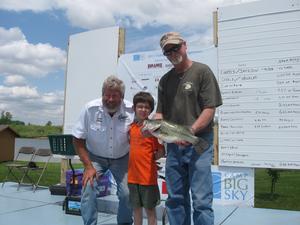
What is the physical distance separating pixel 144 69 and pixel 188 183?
3.51 meters

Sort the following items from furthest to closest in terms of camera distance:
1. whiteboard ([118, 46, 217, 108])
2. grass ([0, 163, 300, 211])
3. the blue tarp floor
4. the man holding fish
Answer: grass ([0, 163, 300, 211])
whiteboard ([118, 46, 217, 108])
the blue tarp floor
the man holding fish

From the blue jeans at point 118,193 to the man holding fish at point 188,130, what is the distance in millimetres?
792

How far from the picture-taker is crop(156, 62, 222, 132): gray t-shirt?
3693 mm

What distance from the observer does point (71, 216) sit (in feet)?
19.4

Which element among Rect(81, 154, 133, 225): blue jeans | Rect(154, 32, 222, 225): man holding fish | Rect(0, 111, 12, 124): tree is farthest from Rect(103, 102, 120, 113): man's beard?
Rect(0, 111, 12, 124): tree

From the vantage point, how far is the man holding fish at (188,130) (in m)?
3.64

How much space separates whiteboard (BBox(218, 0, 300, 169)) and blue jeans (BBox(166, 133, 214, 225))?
224 centimetres

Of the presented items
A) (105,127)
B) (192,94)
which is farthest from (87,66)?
(192,94)

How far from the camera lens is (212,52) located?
6320 mm

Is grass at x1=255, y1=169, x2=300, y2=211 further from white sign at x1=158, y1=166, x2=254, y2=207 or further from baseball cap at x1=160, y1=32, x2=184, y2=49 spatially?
baseball cap at x1=160, y1=32, x2=184, y2=49

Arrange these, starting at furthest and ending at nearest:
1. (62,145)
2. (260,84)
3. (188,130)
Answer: (62,145) → (260,84) → (188,130)

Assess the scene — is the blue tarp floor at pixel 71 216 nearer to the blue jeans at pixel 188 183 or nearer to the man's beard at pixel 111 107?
the blue jeans at pixel 188 183

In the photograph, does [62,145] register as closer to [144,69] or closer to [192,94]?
[144,69]

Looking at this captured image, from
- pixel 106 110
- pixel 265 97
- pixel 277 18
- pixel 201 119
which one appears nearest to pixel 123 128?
pixel 106 110
